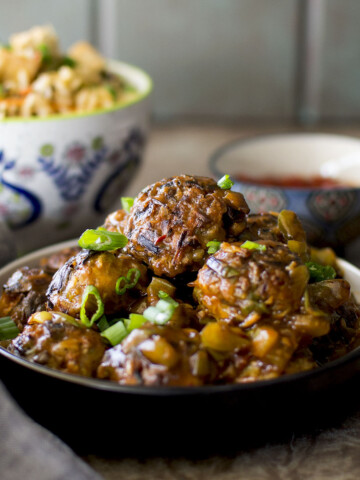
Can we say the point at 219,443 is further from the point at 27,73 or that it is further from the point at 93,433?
the point at 27,73

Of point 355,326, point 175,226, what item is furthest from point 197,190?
point 355,326

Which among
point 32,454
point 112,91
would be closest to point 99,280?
point 32,454

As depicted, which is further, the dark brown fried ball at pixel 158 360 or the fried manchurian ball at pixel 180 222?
the fried manchurian ball at pixel 180 222

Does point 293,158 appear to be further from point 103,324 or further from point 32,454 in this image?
point 32,454

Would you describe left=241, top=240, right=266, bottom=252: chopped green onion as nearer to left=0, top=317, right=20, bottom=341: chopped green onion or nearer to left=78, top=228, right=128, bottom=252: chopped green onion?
left=78, top=228, right=128, bottom=252: chopped green onion

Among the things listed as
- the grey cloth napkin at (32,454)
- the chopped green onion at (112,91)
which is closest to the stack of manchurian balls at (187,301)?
the grey cloth napkin at (32,454)

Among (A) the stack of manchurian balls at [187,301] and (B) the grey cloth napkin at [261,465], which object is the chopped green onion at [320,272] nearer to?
(A) the stack of manchurian balls at [187,301]
